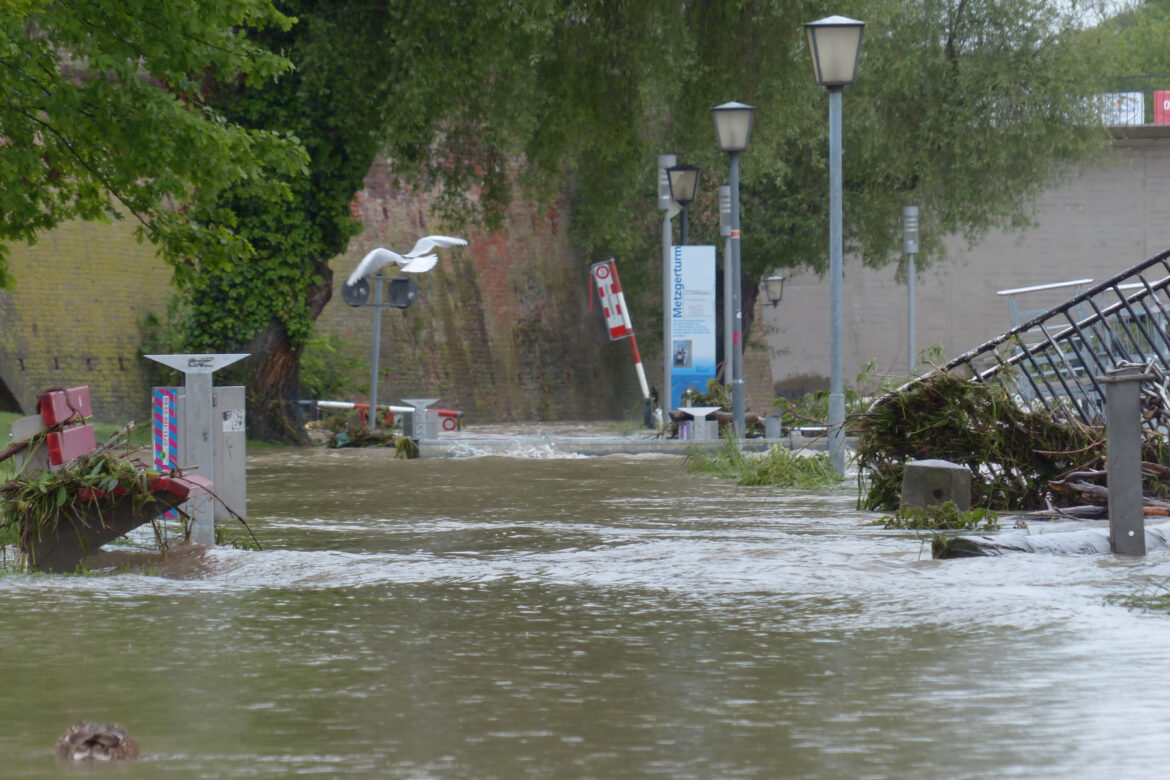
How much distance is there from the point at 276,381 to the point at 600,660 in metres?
16.1

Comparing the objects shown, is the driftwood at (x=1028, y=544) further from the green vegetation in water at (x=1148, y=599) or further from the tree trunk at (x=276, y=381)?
the tree trunk at (x=276, y=381)

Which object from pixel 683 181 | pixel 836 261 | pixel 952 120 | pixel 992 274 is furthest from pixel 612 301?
pixel 836 261

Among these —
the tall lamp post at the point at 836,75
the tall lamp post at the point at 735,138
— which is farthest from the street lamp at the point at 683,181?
the tall lamp post at the point at 836,75

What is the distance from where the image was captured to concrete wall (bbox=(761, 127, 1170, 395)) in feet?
126

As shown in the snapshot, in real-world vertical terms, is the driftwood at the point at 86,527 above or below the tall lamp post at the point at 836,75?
below

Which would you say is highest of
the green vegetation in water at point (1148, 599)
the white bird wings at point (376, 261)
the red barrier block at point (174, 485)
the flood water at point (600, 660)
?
the white bird wings at point (376, 261)

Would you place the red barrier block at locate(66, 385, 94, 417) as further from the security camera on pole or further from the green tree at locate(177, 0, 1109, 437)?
the security camera on pole

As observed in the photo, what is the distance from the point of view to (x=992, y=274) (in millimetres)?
38656

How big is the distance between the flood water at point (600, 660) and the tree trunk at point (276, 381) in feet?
39.2

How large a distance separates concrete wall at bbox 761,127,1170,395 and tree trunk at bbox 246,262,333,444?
64.2 feet

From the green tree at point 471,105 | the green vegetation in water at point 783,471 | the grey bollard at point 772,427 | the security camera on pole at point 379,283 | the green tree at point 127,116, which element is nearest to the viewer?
the green vegetation in water at point 783,471

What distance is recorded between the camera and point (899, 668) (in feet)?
14.8

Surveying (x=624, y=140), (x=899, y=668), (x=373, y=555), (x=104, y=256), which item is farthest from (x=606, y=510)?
(x=104, y=256)

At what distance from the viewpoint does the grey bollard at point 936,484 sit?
8617 mm
